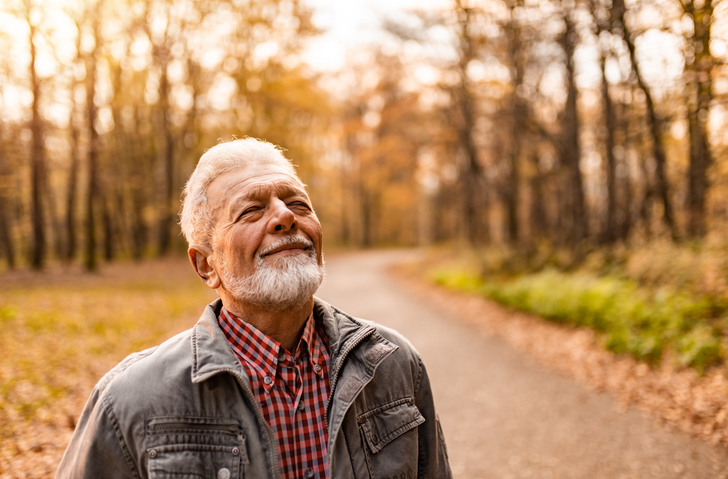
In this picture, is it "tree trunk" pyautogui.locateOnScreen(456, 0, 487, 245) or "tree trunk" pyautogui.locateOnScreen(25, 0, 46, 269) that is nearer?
"tree trunk" pyautogui.locateOnScreen(25, 0, 46, 269)

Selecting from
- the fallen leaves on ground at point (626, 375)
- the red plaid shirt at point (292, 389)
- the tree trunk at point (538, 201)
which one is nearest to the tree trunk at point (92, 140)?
the fallen leaves on ground at point (626, 375)

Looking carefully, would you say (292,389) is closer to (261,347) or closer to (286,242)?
(261,347)

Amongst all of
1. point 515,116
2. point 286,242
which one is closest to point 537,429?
point 286,242

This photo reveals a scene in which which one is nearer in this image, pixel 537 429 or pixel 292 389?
pixel 292 389

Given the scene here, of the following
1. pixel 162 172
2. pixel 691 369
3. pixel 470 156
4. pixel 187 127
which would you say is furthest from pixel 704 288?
pixel 162 172

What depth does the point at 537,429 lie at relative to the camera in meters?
4.80

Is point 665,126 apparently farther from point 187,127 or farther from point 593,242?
point 187,127

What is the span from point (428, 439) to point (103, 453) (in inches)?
46.8

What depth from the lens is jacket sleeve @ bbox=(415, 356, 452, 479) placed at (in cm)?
191

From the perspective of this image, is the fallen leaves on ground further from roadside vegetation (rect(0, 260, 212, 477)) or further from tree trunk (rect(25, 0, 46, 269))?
tree trunk (rect(25, 0, 46, 269))

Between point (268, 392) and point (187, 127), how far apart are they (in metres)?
18.8

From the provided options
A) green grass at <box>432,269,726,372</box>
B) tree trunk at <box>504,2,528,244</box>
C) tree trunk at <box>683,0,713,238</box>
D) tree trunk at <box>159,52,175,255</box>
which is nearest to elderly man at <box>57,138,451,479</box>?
green grass at <box>432,269,726,372</box>

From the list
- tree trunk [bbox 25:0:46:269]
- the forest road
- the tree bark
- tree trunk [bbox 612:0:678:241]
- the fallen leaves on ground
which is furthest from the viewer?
the tree bark

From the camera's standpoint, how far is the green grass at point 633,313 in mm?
5902
